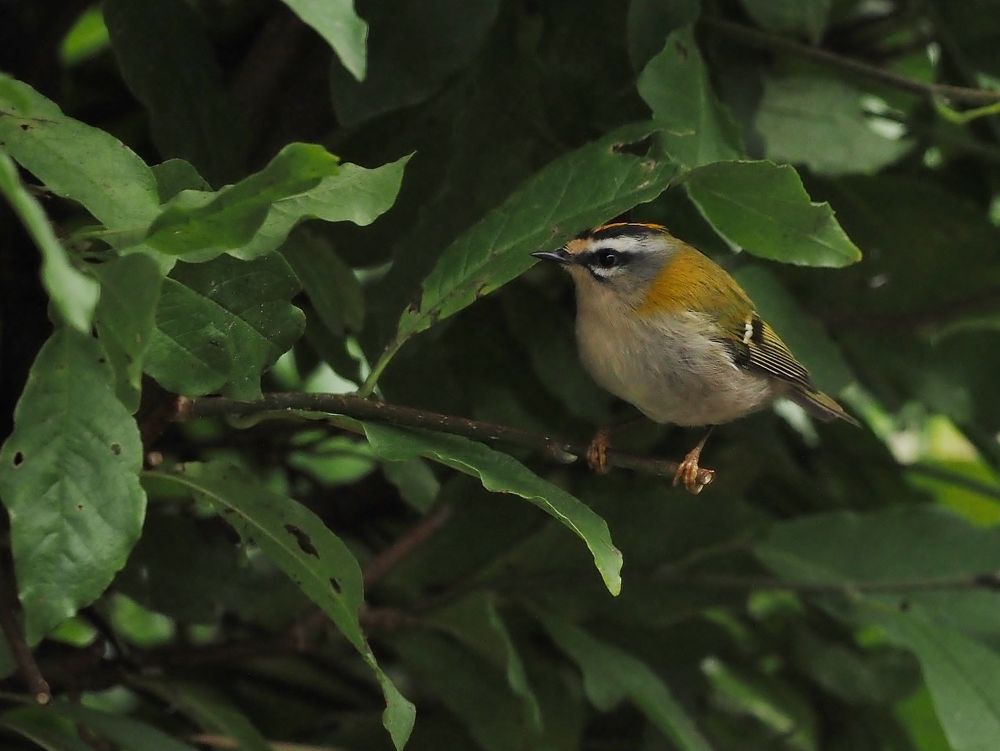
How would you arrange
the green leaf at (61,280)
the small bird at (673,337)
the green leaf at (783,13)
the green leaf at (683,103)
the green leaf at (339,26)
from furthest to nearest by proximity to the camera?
the small bird at (673,337)
the green leaf at (783,13)
the green leaf at (683,103)
the green leaf at (339,26)
the green leaf at (61,280)

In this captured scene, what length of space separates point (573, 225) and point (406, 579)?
0.74 metres

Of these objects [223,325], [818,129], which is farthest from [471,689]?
[818,129]

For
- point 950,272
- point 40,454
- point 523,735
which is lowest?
point 523,735

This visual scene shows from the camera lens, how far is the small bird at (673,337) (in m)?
1.87

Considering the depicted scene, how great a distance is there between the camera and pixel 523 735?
5.98 ft

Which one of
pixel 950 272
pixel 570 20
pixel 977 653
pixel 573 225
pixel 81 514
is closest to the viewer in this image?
pixel 81 514

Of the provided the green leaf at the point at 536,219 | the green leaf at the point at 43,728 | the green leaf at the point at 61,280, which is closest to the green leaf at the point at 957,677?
the green leaf at the point at 536,219

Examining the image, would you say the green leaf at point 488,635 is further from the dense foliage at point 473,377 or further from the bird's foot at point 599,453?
the bird's foot at point 599,453

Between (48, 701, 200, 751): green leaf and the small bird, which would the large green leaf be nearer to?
the small bird

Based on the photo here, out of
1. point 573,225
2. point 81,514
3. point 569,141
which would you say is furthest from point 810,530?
point 81,514

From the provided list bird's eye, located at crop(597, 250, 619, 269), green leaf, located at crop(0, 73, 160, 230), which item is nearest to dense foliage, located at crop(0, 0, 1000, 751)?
green leaf, located at crop(0, 73, 160, 230)

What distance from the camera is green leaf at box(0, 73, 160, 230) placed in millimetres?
1096

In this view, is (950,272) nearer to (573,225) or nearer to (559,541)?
(559,541)

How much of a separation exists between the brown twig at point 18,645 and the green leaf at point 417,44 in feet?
2.13
